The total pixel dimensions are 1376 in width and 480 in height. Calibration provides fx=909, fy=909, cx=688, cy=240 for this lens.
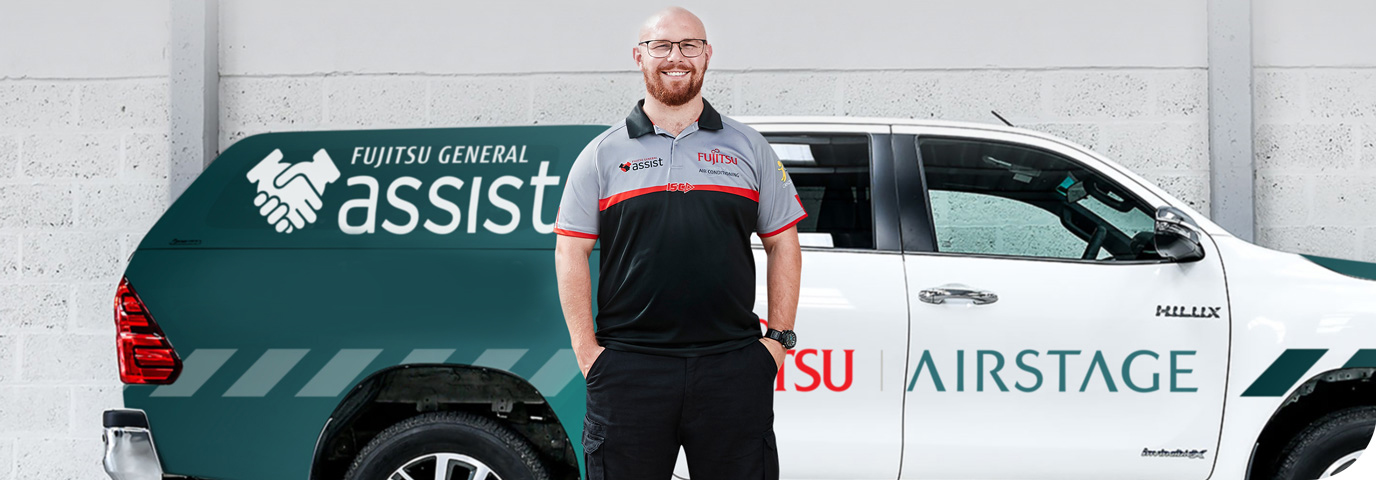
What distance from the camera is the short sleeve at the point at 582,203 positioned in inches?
83.3

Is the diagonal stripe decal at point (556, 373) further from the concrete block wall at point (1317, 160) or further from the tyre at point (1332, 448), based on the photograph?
the concrete block wall at point (1317, 160)

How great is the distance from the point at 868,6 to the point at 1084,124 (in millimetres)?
1290

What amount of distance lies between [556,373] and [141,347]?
4.30 feet

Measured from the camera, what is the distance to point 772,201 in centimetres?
219

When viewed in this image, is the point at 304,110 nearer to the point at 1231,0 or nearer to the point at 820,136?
the point at 820,136

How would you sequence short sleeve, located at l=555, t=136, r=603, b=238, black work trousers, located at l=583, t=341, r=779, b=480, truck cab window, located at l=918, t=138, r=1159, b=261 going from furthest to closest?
truck cab window, located at l=918, t=138, r=1159, b=261, short sleeve, located at l=555, t=136, r=603, b=238, black work trousers, located at l=583, t=341, r=779, b=480

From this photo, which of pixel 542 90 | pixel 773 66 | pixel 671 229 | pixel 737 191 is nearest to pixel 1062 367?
pixel 737 191

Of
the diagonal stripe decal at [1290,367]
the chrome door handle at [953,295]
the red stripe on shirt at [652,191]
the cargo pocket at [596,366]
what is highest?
the red stripe on shirt at [652,191]

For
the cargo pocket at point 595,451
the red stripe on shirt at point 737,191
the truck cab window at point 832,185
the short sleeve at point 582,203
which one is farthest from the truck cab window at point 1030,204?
the cargo pocket at point 595,451

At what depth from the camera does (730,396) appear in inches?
79.5

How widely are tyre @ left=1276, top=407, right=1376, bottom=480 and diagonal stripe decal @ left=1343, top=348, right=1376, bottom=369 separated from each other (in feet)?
0.53

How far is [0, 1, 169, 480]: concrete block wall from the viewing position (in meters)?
4.81

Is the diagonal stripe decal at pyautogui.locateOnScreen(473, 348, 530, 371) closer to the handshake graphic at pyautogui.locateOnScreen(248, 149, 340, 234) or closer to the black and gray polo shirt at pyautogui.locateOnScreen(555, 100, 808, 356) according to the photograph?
the handshake graphic at pyautogui.locateOnScreen(248, 149, 340, 234)

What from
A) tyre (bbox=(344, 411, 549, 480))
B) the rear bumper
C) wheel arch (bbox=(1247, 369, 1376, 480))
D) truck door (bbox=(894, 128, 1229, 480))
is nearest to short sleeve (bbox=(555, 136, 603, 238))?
tyre (bbox=(344, 411, 549, 480))
